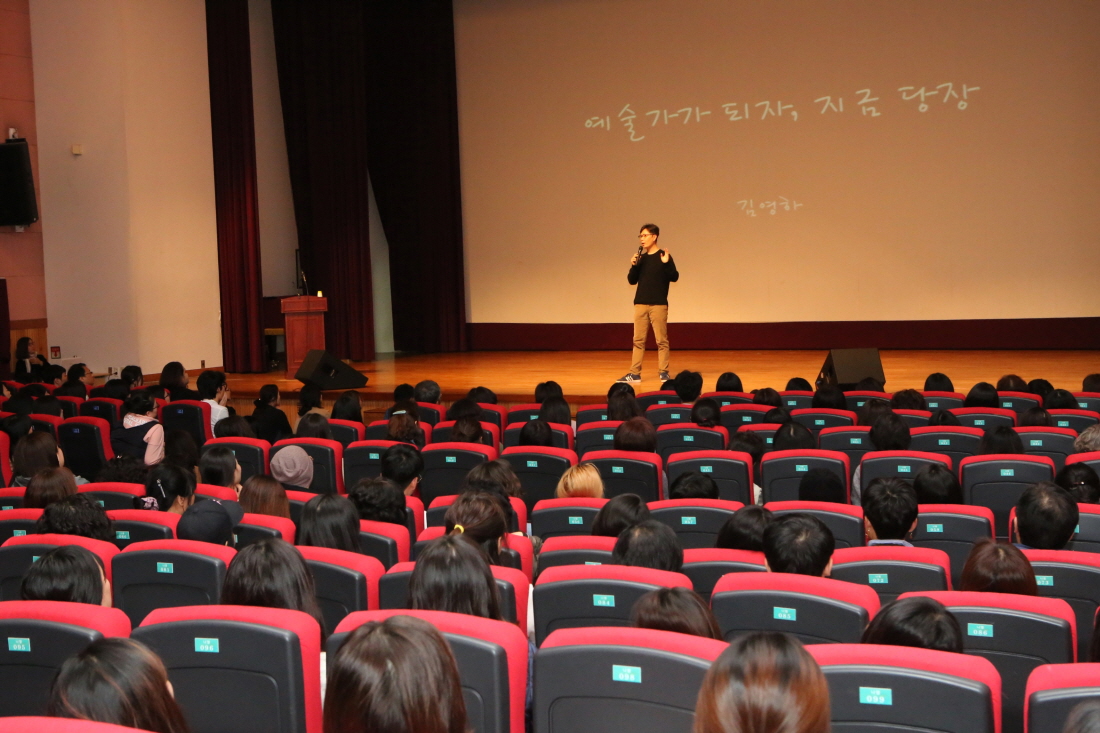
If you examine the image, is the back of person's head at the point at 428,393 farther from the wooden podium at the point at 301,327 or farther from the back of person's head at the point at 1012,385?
the wooden podium at the point at 301,327

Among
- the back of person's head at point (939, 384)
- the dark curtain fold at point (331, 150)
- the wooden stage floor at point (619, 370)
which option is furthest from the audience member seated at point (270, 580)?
the dark curtain fold at point (331, 150)

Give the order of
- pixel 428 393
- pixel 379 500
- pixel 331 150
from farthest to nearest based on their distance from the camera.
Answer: pixel 331 150
pixel 428 393
pixel 379 500

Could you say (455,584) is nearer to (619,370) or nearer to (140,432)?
(140,432)

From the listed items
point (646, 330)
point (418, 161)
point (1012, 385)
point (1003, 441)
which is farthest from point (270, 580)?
point (418, 161)

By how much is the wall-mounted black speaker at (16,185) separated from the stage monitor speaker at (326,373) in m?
3.65

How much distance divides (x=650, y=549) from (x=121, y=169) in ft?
30.7

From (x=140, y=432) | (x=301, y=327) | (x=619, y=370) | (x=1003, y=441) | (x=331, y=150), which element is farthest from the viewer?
(x=331, y=150)

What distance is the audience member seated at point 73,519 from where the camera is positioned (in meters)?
3.29

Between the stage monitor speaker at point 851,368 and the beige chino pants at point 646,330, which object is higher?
the beige chino pants at point 646,330

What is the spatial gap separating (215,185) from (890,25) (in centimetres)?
758

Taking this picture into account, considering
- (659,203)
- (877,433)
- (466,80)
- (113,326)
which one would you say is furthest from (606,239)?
(877,433)

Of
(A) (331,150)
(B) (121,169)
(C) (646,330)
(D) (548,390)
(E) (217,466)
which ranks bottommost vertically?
(E) (217,466)

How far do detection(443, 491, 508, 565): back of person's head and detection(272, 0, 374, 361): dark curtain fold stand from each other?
30.7 feet

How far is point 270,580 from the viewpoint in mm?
2428
